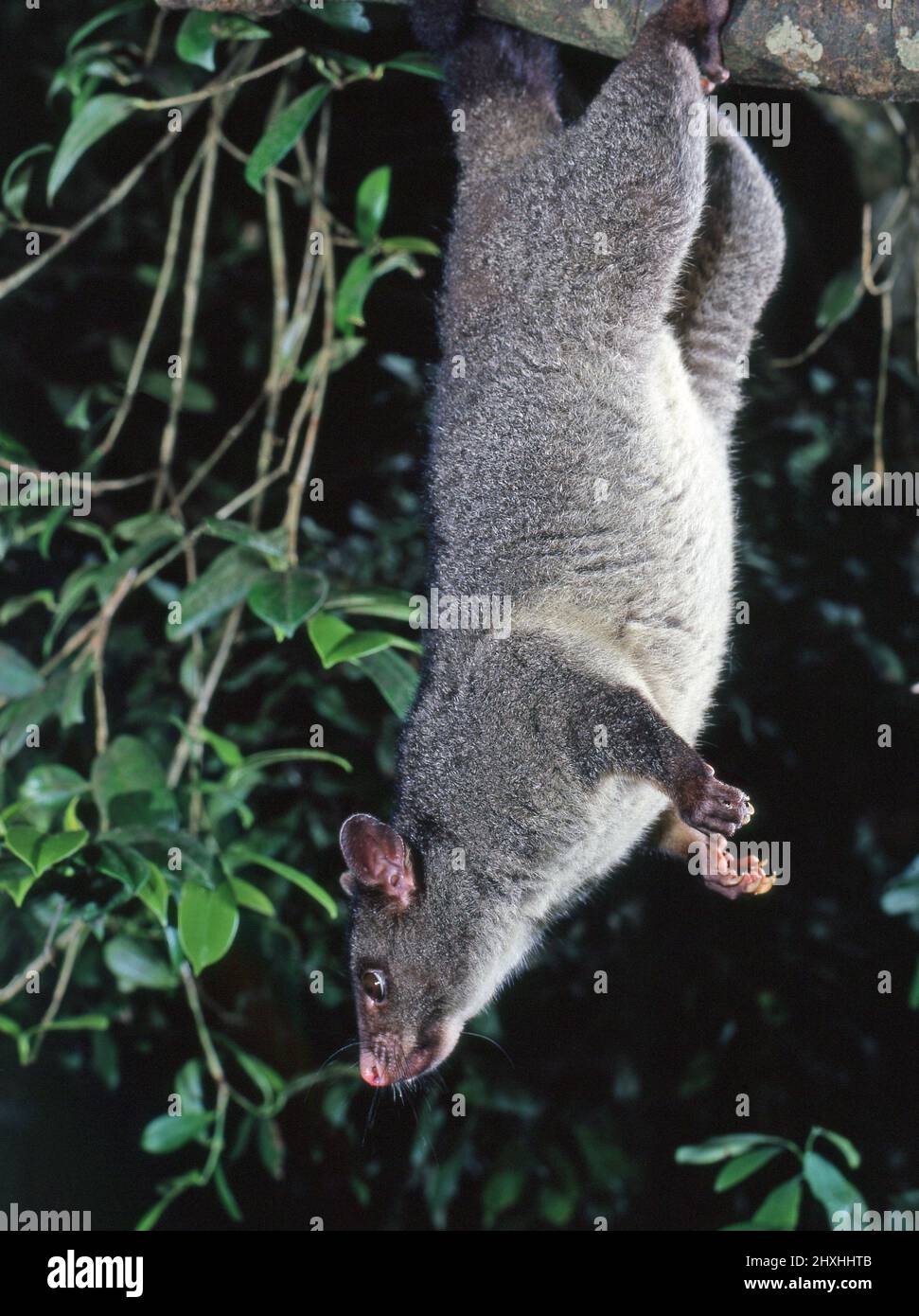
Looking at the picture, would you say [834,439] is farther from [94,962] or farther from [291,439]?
[94,962]

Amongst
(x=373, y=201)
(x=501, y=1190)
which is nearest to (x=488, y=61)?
(x=373, y=201)

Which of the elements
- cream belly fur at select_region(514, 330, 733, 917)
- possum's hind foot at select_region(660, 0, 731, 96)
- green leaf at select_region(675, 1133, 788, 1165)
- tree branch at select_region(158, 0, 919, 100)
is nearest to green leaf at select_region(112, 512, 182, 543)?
cream belly fur at select_region(514, 330, 733, 917)

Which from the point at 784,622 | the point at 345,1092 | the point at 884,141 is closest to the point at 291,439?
the point at 784,622

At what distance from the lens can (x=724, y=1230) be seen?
3.65 meters

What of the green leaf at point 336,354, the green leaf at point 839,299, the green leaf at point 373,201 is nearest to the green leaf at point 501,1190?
the green leaf at point 336,354

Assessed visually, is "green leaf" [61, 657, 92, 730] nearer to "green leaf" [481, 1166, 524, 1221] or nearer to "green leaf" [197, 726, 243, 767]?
"green leaf" [197, 726, 243, 767]

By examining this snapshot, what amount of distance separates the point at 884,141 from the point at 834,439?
1909 mm

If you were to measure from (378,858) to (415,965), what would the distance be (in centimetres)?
38

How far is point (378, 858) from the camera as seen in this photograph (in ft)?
11.0

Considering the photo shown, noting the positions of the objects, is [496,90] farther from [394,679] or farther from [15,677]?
[15,677]

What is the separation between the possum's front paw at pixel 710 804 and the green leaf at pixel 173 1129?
84.1 inches

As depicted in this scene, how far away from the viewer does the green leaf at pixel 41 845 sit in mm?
3074

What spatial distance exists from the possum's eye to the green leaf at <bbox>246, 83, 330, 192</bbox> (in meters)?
2.25

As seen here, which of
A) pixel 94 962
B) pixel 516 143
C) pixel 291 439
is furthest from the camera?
pixel 94 962
